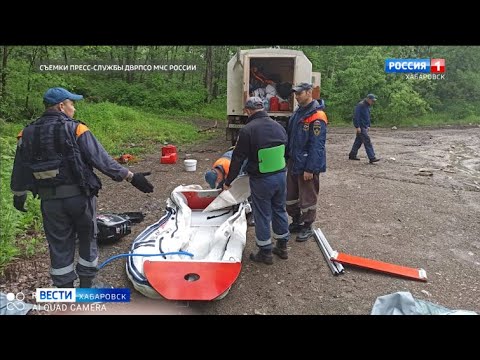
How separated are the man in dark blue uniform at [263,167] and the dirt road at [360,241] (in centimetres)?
32

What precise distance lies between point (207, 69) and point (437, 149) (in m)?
7.80

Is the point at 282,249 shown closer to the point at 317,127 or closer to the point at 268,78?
the point at 317,127

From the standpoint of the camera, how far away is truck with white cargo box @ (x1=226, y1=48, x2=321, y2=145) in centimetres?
803

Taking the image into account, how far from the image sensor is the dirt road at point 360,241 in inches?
122

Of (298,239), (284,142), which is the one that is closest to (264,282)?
(298,239)

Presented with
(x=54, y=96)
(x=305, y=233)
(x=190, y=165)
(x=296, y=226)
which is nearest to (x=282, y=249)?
(x=305, y=233)

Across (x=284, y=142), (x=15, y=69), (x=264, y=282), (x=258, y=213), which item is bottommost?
(x=264, y=282)

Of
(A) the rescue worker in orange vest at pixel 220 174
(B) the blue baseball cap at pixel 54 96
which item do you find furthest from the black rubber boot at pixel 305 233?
(B) the blue baseball cap at pixel 54 96

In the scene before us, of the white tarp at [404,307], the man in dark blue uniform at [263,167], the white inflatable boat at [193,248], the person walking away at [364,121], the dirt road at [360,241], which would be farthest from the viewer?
the person walking away at [364,121]

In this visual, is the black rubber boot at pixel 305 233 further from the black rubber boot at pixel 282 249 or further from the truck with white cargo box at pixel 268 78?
the truck with white cargo box at pixel 268 78

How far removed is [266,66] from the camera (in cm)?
869

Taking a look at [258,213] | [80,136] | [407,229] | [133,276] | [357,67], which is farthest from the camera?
[357,67]

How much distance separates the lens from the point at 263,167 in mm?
3531

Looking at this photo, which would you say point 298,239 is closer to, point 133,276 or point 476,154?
point 133,276
